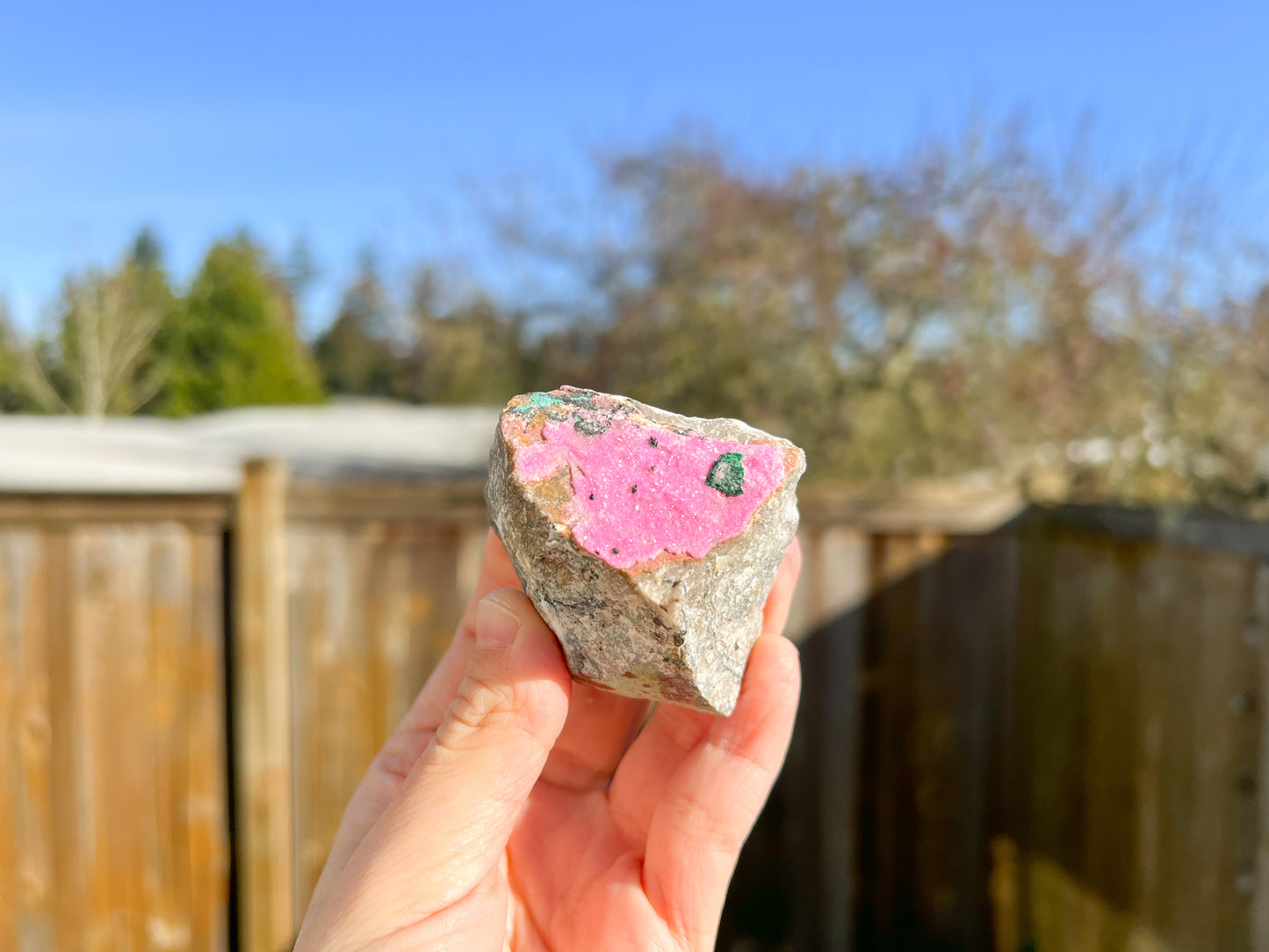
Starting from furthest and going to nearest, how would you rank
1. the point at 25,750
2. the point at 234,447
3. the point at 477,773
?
1. the point at 234,447
2. the point at 25,750
3. the point at 477,773

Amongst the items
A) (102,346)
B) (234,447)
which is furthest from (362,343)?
(234,447)

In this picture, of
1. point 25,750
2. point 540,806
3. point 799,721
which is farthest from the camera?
point 799,721

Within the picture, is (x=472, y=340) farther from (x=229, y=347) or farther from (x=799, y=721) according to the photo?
(x=229, y=347)

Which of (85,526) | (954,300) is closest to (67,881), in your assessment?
(85,526)

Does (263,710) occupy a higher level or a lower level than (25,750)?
higher

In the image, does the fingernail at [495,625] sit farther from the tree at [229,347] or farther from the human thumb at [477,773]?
the tree at [229,347]

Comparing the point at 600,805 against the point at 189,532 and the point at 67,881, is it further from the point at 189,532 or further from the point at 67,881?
the point at 67,881

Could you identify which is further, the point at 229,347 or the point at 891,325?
the point at 229,347
